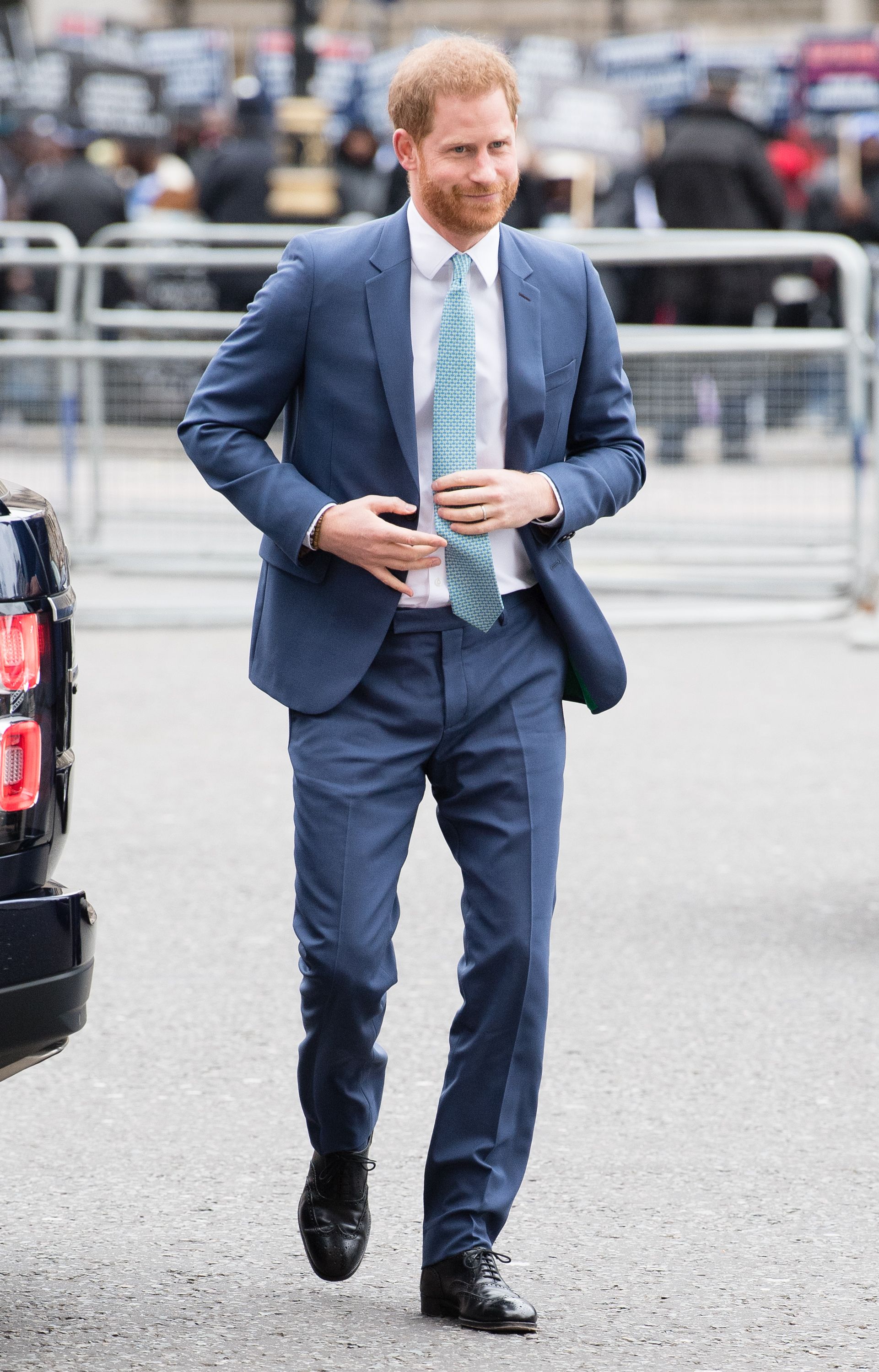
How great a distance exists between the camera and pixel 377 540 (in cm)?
330

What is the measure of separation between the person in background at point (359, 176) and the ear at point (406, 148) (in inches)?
624

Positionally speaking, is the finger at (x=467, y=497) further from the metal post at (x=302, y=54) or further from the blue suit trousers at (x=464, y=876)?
the metal post at (x=302, y=54)

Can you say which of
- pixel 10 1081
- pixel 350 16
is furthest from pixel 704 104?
pixel 350 16

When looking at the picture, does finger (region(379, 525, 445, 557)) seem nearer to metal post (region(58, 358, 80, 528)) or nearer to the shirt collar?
the shirt collar

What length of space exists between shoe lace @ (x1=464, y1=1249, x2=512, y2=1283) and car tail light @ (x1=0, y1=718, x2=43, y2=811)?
970 mm

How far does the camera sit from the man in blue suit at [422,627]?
3379 millimetres

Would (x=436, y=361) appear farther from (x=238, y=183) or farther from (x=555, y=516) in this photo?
(x=238, y=183)

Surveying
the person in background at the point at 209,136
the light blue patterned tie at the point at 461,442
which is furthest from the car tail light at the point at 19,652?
the person in background at the point at 209,136

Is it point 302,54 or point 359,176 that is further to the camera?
point 302,54

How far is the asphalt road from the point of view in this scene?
11.4 feet

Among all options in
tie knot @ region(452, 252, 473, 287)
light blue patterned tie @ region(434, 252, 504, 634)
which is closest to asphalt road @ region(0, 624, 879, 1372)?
light blue patterned tie @ region(434, 252, 504, 634)

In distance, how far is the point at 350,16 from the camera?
49812 millimetres

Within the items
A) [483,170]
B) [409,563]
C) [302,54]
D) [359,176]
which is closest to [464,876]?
[409,563]

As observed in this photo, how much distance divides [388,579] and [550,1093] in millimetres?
1629
